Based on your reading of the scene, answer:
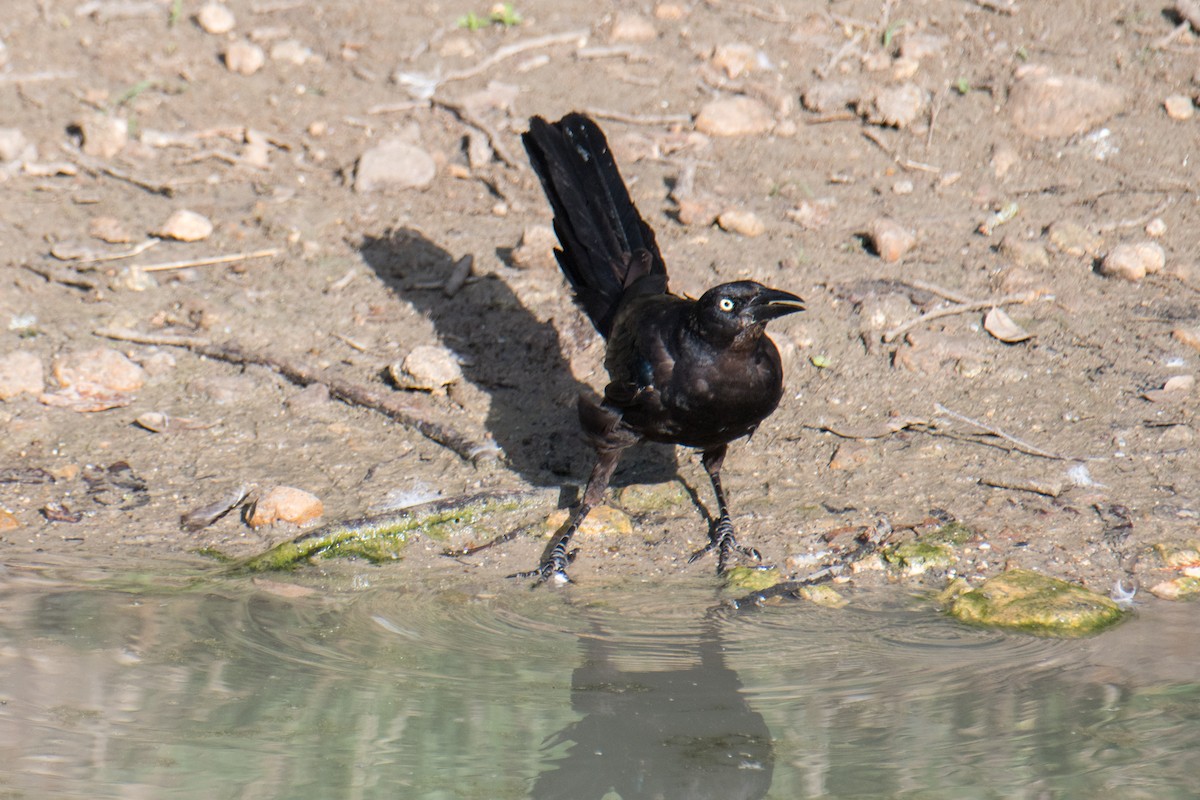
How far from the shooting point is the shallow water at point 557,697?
2.94 metres

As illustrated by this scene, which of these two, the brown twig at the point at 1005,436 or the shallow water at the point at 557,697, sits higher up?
the brown twig at the point at 1005,436

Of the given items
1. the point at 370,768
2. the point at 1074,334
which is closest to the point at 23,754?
the point at 370,768

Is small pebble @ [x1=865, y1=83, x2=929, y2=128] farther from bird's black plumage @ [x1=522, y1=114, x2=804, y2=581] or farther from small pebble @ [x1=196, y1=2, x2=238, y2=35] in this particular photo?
small pebble @ [x1=196, y1=2, x2=238, y2=35]

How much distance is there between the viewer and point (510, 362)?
566 centimetres

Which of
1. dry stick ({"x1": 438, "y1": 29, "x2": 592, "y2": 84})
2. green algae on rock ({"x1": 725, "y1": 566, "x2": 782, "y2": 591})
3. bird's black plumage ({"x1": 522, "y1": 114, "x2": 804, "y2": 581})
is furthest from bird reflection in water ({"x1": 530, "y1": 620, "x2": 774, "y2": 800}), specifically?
dry stick ({"x1": 438, "y1": 29, "x2": 592, "y2": 84})

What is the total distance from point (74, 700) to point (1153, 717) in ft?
9.06

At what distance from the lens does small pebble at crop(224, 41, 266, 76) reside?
744cm

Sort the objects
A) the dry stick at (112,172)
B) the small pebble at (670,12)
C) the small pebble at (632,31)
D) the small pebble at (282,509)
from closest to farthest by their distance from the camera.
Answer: the small pebble at (282,509) → the dry stick at (112,172) → the small pebble at (632,31) → the small pebble at (670,12)

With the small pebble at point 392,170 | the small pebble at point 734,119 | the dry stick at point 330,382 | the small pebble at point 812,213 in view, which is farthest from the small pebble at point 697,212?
the dry stick at point 330,382

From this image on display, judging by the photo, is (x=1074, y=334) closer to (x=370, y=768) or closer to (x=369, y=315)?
(x=369, y=315)

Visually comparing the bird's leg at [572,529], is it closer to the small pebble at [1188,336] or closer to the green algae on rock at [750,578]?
the green algae on rock at [750,578]

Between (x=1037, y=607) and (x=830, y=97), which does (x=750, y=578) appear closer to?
(x=1037, y=607)

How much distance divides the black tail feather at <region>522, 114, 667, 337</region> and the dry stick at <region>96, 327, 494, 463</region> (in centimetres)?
79

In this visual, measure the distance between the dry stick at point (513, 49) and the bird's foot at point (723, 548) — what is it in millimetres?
3842
